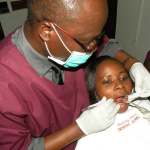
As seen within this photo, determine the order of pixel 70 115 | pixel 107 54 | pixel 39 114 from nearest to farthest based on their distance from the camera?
pixel 39 114, pixel 70 115, pixel 107 54

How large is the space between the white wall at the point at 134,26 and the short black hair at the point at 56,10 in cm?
242

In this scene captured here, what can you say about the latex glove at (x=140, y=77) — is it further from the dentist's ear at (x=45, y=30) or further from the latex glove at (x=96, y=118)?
the dentist's ear at (x=45, y=30)

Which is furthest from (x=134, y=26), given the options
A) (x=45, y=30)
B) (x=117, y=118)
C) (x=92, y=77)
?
(x=45, y=30)

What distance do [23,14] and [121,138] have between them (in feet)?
11.4

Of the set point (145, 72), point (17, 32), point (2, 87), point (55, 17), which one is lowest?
point (145, 72)

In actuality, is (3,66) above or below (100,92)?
above

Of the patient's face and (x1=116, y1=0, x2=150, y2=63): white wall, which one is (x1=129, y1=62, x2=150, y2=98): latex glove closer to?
the patient's face

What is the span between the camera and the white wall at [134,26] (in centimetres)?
279

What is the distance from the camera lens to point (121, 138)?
146 centimetres

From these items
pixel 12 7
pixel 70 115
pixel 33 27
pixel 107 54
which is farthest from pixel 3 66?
pixel 12 7

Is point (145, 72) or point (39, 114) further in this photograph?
point (145, 72)

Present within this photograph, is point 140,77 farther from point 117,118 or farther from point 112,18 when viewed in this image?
point 112,18

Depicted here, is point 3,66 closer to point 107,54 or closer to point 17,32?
point 17,32

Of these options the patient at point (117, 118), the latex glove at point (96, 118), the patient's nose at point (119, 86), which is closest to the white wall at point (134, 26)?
the patient at point (117, 118)
